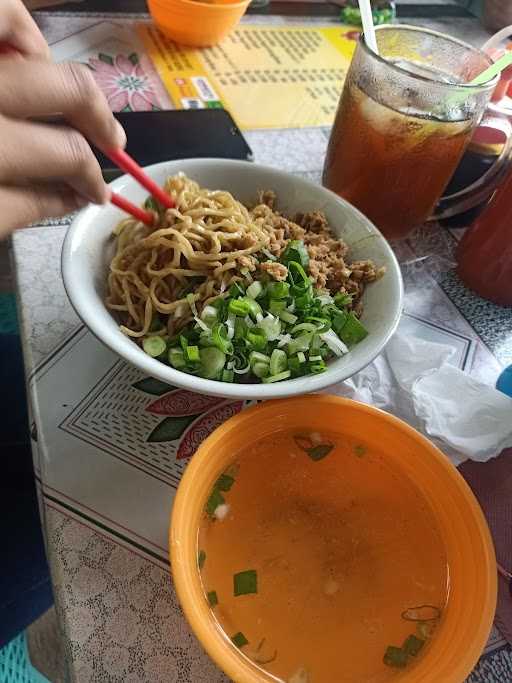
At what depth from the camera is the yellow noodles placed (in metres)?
0.78

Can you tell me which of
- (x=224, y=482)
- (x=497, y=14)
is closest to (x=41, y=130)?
(x=224, y=482)

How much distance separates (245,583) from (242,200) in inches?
23.0

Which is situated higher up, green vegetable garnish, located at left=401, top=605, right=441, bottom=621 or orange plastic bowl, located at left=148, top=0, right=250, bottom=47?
orange plastic bowl, located at left=148, top=0, right=250, bottom=47

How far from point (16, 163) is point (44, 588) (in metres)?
0.63

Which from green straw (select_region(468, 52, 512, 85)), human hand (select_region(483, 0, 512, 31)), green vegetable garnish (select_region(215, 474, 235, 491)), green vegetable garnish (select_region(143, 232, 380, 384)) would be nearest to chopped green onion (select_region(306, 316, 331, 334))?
green vegetable garnish (select_region(143, 232, 380, 384))

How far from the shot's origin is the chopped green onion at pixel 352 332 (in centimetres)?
74

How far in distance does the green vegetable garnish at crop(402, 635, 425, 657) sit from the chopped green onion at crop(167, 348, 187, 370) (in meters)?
0.37

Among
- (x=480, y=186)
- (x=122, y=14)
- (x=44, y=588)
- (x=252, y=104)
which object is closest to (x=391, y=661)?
(x=44, y=588)

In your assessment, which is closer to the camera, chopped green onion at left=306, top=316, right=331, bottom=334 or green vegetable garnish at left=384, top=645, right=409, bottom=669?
green vegetable garnish at left=384, top=645, right=409, bottom=669

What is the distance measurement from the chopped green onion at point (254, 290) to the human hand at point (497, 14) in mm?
1521

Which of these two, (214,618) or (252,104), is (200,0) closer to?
(252,104)

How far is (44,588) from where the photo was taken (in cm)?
87

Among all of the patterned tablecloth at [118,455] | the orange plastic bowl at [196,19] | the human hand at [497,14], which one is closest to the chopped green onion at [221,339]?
the patterned tablecloth at [118,455]

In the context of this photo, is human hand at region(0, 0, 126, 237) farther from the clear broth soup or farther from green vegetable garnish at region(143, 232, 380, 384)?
the clear broth soup
